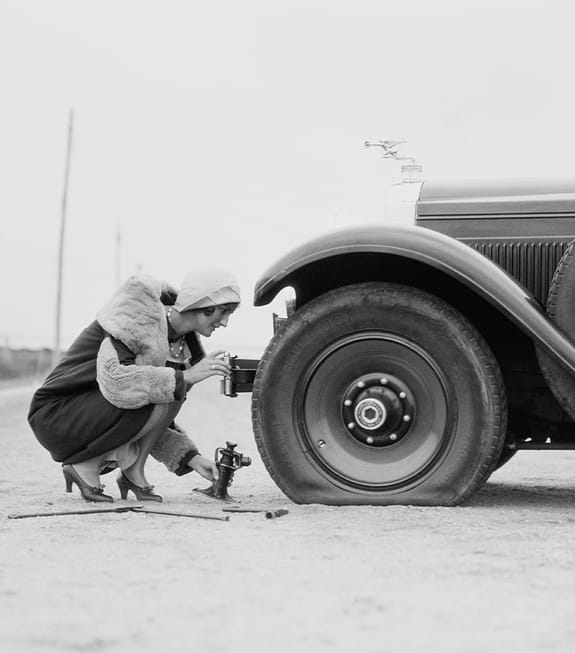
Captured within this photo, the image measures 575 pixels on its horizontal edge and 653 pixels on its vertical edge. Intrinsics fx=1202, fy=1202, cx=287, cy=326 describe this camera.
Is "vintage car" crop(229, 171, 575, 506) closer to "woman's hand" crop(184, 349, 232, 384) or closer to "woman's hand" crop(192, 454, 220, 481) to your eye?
"woman's hand" crop(184, 349, 232, 384)

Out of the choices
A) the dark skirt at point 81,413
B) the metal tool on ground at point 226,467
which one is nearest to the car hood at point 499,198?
the metal tool on ground at point 226,467

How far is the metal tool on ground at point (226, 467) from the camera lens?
5.89 meters

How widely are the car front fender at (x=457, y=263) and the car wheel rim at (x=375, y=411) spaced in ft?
1.33

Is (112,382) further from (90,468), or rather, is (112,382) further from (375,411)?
(375,411)

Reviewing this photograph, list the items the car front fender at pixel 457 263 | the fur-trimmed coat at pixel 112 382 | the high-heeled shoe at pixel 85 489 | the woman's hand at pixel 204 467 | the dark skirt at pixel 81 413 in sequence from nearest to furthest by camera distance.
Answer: the car front fender at pixel 457 263, the fur-trimmed coat at pixel 112 382, the dark skirt at pixel 81 413, the high-heeled shoe at pixel 85 489, the woman's hand at pixel 204 467

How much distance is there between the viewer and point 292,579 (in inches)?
149

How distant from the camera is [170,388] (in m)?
5.61

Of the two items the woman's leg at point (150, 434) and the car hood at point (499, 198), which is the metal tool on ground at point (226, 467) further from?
the car hood at point (499, 198)

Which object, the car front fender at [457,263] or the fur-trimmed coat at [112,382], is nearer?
the car front fender at [457,263]

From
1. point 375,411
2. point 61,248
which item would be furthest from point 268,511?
point 61,248

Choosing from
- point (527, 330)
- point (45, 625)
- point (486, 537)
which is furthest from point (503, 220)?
point (45, 625)

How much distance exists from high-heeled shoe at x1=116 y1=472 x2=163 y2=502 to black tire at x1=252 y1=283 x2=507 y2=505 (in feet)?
2.26

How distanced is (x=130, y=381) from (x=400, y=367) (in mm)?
1251

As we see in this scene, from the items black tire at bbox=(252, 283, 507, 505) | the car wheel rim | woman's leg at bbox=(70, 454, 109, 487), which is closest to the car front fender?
black tire at bbox=(252, 283, 507, 505)
